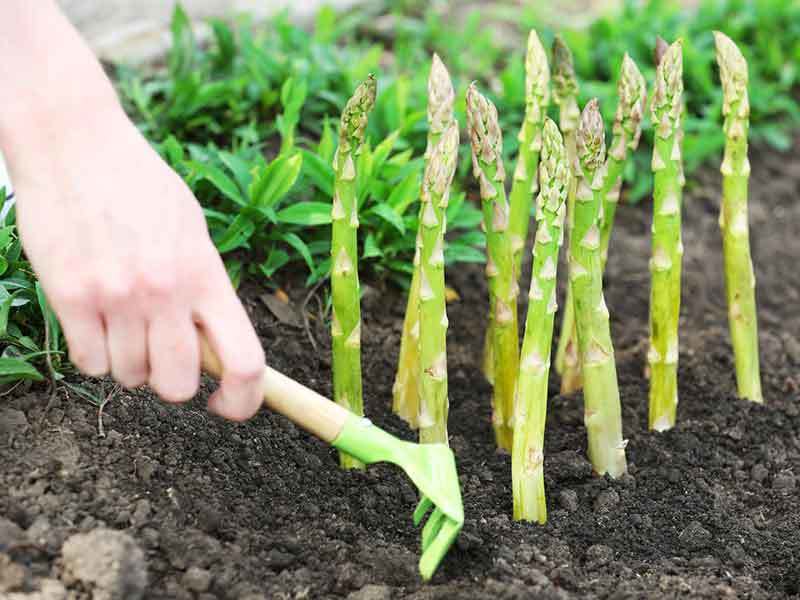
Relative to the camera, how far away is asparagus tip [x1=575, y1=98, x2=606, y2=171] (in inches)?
95.1

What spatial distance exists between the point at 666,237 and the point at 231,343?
1.24m

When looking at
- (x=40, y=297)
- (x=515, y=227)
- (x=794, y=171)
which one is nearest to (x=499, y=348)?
(x=515, y=227)

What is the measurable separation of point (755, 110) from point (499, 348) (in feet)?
8.55

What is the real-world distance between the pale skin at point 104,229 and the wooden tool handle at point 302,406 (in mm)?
160

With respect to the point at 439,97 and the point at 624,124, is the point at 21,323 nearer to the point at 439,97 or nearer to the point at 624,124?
the point at 439,97

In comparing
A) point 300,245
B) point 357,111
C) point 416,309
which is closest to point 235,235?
point 300,245

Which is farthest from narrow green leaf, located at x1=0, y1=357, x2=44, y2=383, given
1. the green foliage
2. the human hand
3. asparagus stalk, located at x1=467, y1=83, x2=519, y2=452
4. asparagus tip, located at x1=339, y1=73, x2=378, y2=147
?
asparagus stalk, located at x1=467, y1=83, x2=519, y2=452

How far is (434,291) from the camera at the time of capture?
2398mm

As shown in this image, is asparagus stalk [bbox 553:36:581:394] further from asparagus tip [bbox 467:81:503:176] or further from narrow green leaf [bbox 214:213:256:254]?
narrow green leaf [bbox 214:213:256:254]

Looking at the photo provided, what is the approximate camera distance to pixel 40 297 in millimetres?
2492

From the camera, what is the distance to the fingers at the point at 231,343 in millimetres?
1935

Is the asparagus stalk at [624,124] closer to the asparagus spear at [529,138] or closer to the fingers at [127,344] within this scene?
the asparagus spear at [529,138]

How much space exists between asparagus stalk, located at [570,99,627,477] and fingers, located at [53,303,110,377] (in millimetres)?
1111

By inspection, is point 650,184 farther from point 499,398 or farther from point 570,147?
point 499,398
